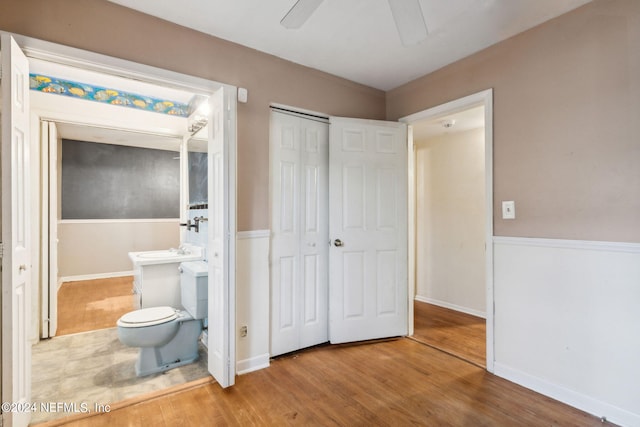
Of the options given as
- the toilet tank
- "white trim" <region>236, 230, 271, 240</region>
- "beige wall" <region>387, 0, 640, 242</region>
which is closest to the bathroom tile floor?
the toilet tank

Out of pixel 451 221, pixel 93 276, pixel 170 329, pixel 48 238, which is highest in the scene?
pixel 451 221

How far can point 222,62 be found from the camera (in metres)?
2.31

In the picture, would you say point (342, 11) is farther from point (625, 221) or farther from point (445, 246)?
point (445, 246)

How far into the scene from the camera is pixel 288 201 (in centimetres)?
269

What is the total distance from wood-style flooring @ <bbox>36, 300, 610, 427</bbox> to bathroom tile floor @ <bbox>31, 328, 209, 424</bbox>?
19 centimetres

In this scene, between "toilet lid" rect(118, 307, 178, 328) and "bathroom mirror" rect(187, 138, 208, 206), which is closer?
"toilet lid" rect(118, 307, 178, 328)

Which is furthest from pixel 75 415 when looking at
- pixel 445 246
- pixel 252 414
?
pixel 445 246

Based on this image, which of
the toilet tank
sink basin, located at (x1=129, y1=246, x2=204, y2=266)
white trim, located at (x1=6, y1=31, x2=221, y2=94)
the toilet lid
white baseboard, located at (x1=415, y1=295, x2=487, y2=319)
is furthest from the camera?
white baseboard, located at (x1=415, y1=295, x2=487, y2=319)

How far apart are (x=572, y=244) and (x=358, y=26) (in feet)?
6.62

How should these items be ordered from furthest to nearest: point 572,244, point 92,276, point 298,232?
1. point 92,276
2. point 298,232
3. point 572,244

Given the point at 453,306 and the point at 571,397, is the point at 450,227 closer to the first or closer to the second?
the point at 453,306

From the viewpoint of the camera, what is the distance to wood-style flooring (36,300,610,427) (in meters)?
1.82

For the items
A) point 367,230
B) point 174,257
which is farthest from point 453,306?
point 174,257

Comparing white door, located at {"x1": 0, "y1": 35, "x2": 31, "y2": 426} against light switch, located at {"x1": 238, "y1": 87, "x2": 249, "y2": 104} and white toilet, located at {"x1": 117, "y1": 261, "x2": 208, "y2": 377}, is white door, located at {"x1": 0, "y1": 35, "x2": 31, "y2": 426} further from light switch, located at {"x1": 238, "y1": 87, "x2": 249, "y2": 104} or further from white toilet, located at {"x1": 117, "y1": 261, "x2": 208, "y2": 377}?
light switch, located at {"x1": 238, "y1": 87, "x2": 249, "y2": 104}
